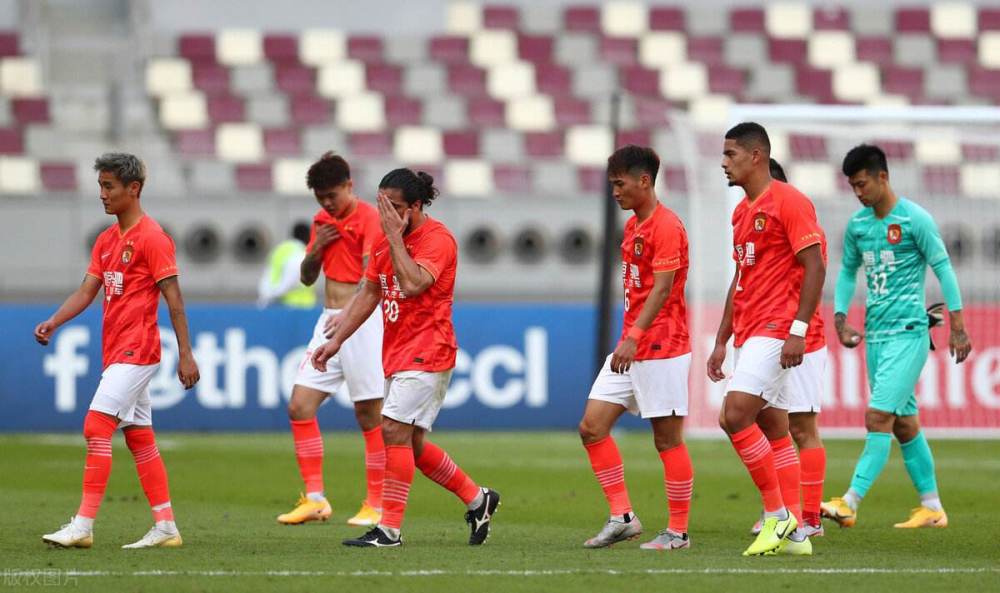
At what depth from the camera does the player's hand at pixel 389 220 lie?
785 cm

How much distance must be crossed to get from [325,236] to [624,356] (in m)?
2.67

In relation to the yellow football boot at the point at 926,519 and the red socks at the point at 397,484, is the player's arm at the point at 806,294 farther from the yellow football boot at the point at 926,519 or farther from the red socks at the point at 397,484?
the yellow football boot at the point at 926,519

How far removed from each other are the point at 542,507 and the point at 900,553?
3.01 m

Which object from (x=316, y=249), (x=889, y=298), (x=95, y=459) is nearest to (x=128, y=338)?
(x=95, y=459)

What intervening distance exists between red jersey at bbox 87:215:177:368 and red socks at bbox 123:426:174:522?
393mm

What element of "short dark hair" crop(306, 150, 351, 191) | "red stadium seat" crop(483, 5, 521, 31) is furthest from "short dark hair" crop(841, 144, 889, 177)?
"red stadium seat" crop(483, 5, 521, 31)

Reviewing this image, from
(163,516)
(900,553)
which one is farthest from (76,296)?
(900,553)

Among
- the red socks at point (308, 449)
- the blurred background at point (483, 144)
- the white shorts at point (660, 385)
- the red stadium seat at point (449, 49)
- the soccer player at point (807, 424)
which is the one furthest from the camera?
the red stadium seat at point (449, 49)

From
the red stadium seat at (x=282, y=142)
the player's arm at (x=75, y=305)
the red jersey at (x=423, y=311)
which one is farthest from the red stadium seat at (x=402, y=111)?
the red jersey at (x=423, y=311)

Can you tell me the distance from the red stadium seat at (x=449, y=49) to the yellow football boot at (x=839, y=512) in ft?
48.8

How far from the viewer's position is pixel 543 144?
22.1 metres

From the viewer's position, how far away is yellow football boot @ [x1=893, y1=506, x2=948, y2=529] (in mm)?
9320

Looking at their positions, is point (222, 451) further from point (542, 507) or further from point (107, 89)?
point (107, 89)

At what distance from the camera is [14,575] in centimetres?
692
